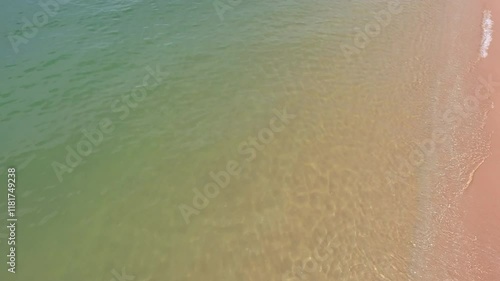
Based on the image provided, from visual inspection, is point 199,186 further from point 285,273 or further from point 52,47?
point 52,47

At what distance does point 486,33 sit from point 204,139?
14.5 m

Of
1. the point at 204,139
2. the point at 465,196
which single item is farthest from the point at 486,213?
the point at 204,139

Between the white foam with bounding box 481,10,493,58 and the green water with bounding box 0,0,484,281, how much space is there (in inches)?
101

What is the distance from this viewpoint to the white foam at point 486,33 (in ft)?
58.6

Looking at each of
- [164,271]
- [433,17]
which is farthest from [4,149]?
[433,17]

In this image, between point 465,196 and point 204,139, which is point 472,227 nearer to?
point 465,196

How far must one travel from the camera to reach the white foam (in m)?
17.9

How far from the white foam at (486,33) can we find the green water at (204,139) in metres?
2.56

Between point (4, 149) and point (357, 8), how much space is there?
17.3 meters

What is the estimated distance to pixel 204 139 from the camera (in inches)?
555

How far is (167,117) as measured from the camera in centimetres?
1484

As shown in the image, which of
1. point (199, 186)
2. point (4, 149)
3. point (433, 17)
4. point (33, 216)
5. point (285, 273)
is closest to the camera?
point (285, 273)

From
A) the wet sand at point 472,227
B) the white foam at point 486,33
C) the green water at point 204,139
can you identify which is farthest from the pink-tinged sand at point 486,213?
the white foam at point 486,33

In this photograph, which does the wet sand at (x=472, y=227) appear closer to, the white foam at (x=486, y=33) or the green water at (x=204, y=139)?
the green water at (x=204, y=139)
